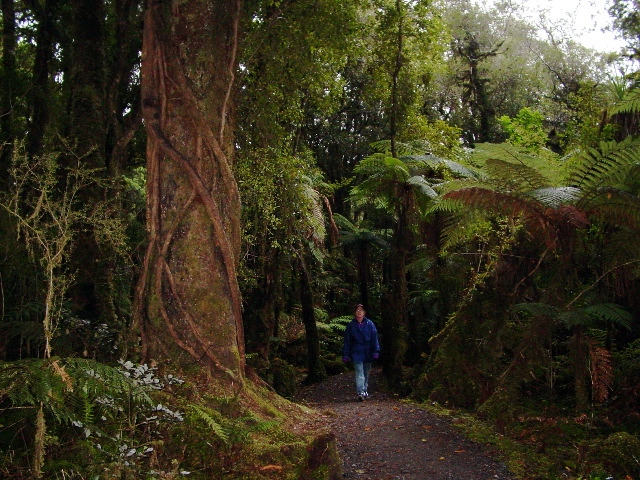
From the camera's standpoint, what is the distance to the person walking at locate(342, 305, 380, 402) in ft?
31.7

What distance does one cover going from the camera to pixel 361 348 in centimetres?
980

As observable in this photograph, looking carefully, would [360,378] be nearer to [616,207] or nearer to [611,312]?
[611,312]

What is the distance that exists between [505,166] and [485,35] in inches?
652

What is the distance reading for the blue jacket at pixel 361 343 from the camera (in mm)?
9789

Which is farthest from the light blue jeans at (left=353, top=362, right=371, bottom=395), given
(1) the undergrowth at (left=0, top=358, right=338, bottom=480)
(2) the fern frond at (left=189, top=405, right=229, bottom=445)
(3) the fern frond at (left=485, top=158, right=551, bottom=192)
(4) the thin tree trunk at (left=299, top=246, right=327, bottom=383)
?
(2) the fern frond at (left=189, top=405, right=229, bottom=445)

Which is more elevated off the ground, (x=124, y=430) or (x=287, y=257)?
(x=287, y=257)

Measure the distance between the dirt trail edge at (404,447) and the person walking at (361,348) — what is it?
1.49 meters

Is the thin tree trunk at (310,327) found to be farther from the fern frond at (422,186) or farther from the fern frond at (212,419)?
the fern frond at (212,419)

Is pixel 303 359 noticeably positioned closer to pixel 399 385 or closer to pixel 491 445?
pixel 399 385

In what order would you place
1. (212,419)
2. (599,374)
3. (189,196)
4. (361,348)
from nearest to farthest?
(212,419)
(189,196)
(599,374)
(361,348)

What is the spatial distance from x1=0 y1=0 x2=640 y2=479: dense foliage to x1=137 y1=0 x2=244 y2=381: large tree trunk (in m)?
0.09

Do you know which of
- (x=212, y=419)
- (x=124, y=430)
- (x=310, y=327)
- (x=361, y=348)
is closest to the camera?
(x=124, y=430)

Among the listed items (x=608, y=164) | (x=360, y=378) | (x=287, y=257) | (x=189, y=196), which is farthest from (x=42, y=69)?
(x=608, y=164)

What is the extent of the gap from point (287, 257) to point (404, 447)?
632 cm
